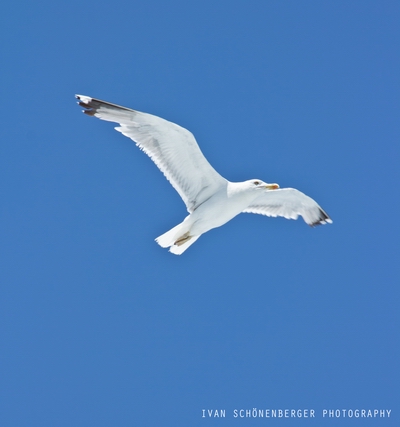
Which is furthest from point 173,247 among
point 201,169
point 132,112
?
point 132,112

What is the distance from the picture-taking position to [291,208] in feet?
39.8

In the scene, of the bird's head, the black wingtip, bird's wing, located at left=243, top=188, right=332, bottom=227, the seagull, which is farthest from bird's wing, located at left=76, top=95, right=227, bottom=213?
the black wingtip

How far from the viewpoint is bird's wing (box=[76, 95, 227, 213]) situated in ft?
32.2

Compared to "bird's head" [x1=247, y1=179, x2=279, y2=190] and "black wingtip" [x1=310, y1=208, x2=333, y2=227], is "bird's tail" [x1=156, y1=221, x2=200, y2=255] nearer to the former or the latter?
"bird's head" [x1=247, y1=179, x2=279, y2=190]

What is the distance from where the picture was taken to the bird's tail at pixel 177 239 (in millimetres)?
10367

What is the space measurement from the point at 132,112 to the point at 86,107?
68cm

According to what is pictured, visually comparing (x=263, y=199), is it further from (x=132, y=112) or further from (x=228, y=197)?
(x=132, y=112)

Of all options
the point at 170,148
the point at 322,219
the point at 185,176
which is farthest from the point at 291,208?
the point at 170,148

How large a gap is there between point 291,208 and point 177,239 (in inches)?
105

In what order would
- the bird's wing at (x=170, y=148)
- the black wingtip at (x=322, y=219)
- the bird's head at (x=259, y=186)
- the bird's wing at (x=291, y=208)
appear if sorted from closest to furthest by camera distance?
the bird's wing at (x=170, y=148)
the bird's head at (x=259, y=186)
the bird's wing at (x=291, y=208)
the black wingtip at (x=322, y=219)

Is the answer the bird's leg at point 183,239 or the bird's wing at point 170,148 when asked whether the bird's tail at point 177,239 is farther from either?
the bird's wing at point 170,148

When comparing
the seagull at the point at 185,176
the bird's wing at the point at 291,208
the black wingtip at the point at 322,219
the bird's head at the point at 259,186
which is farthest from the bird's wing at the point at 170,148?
the black wingtip at the point at 322,219

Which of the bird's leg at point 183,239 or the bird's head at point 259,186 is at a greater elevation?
the bird's head at point 259,186

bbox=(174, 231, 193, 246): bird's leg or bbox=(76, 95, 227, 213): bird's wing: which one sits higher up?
bbox=(76, 95, 227, 213): bird's wing
